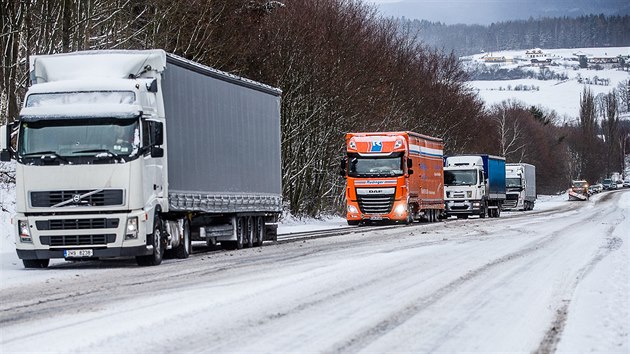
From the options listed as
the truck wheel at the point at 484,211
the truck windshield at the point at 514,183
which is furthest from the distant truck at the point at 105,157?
the truck windshield at the point at 514,183

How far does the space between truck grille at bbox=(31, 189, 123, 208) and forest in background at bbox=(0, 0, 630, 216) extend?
10.4 meters

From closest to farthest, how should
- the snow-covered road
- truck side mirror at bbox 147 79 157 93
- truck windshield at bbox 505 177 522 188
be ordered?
1. the snow-covered road
2. truck side mirror at bbox 147 79 157 93
3. truck windshield at bbox 505 177 522 188

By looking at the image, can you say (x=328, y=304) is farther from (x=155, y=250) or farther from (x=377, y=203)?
(x=377, y=203)

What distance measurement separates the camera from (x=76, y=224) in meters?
19.2

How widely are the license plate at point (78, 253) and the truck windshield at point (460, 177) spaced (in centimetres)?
4035

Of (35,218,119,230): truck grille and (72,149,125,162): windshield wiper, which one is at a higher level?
(72,149,125,162): windshield wiper

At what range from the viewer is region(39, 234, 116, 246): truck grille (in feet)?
63.1

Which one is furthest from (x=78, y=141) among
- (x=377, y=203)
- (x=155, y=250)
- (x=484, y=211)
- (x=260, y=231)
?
(x=484, y=211)

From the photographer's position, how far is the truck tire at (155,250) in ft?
65.2

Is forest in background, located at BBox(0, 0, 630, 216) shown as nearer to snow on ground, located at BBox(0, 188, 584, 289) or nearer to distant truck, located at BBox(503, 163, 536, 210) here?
snow on ground, located at BBox(0, 188, 584, 289)

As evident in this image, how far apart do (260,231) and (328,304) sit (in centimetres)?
1561

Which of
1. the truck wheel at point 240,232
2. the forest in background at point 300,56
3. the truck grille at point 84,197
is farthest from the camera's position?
the forest in background at point 300,56

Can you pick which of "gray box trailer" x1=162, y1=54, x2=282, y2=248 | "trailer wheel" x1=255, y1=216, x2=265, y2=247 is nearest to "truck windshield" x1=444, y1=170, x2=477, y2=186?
"gray box trailer" x1=162, y1=54, x2=282, y2=248

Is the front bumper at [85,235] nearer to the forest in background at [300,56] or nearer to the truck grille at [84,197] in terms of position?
the truck grille at [84,197]
